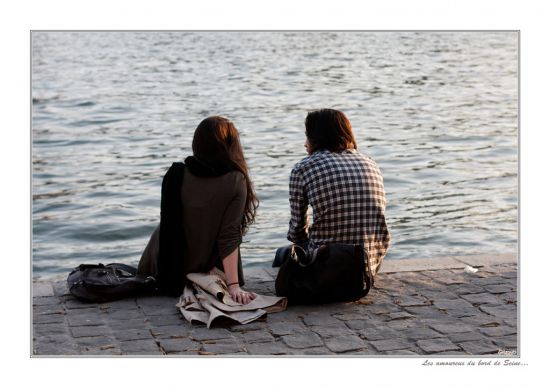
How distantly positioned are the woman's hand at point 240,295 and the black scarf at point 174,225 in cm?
36

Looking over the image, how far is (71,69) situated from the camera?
20031mm

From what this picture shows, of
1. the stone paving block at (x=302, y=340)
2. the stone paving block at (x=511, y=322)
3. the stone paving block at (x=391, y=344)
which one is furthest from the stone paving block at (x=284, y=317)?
the stone paving block at (x=511, y=322)

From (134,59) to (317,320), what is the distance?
1687cm

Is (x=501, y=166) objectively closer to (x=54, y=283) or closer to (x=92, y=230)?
(x=92, y=230)

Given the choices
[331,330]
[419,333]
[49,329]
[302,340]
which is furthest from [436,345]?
[49,329]

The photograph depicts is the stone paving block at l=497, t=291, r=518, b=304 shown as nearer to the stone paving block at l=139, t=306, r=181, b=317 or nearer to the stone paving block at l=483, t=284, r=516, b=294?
the stone paving block at l=483, t=284, r=516, b=294

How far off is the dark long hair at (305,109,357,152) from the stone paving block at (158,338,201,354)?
1.54 m

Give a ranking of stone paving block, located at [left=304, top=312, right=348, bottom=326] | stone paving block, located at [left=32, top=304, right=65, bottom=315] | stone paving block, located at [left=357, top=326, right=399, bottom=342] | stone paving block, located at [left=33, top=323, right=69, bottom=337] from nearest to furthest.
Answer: stone paving block, located at [left=357, top=326, right=399, bottom=342] < stone paving block, located at [left=33, top=323, right=69, bottom=337] < stone paving block, located at [left=304, top=312, right=348, bottom=326] < stone paving block, located at [left=32, top=304, right=65, bottom=315]

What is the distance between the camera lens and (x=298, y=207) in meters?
5.72

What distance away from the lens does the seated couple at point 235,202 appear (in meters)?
5.50

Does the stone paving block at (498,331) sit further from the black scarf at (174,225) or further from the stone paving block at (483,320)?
the black scarf at (174,225)

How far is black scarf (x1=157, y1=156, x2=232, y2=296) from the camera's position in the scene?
552cm

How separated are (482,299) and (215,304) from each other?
161 cm

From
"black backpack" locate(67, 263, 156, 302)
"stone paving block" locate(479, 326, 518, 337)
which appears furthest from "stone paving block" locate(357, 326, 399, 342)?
"black backpack" locate(67, 263, 156, 302)
